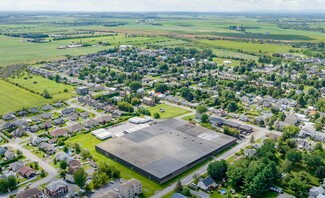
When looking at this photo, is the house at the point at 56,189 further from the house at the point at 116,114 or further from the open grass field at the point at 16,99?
the open grass field at the point at 16,99

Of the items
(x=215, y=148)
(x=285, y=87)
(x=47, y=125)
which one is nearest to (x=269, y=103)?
(x=285, y=87)

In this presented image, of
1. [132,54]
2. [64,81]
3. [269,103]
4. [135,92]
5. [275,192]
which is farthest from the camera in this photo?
[132,54]

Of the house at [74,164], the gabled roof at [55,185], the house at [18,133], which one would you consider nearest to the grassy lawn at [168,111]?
the house at [74,164]

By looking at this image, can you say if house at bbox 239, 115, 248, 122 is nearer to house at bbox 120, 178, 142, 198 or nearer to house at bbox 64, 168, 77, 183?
house at bbox 120, 178, 142, 198

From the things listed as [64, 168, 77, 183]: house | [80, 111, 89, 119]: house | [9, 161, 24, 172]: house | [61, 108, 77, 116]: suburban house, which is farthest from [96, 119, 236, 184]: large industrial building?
[61, 108, 77, 116]: suburban house

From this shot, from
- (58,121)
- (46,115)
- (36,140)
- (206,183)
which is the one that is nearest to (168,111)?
(58,121)

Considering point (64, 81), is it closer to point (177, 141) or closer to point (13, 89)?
point (13, 89)
